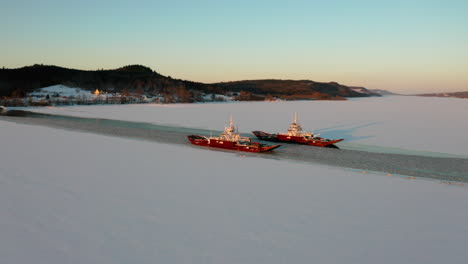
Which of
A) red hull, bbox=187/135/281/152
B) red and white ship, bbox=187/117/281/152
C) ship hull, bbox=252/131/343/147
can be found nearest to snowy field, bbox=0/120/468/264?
red hull, bbox=187/135/281/152

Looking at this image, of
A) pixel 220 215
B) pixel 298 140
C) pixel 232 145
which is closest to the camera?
pixel 220 215

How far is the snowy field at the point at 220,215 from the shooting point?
814 cm

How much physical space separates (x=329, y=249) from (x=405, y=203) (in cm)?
564

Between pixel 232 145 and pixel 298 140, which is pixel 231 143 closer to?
pixel 232 145

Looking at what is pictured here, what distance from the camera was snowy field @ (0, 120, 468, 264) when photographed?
814 centimetres

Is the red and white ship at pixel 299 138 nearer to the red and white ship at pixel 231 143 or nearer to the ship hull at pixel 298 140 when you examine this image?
the ship hull at pixel 298 140

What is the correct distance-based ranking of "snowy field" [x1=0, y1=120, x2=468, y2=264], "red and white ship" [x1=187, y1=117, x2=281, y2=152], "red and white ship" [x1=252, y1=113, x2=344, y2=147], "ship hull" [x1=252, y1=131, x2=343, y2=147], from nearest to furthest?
"snowy field" [x1=0, y1=120, x2=468, y2=264], "red and white ship" [x1=187, y1=117, x2=281, y2=152], "ship hull" [x1=252, y1=131, x2=343, y2=147], "red and white ship" [x1=252, y1=113, x2=344, y2=147]

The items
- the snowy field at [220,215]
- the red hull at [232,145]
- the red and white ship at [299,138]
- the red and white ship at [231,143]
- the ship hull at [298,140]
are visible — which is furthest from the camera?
the red and white ship at [299,138]

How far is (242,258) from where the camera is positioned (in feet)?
25.8

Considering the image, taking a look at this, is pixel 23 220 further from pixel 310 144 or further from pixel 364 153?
pixel 310 144

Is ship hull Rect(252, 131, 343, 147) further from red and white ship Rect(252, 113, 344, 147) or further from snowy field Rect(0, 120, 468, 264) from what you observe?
snowy field Rect(0, 120, 468, 264)

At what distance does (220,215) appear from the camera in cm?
1064

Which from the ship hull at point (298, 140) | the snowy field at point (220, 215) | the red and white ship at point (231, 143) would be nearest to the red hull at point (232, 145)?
the red and white ship at point (231, 143)

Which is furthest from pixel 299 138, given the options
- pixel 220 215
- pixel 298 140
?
pixel 220 215
